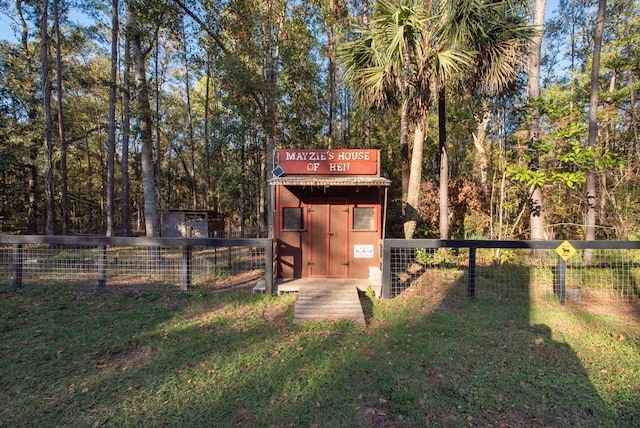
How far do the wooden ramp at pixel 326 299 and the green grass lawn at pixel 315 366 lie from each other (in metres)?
0.22

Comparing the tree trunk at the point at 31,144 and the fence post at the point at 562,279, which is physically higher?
the tree trunk at the point at 31,144

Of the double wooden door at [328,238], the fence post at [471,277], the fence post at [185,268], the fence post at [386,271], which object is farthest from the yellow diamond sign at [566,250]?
the fence post at [185,268]

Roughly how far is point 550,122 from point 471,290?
20.2ft

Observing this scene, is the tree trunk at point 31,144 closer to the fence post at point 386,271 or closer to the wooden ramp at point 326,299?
the wooden ramp at point 326,299

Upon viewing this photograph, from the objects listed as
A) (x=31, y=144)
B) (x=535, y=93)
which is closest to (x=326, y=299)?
(x=535, y=93)

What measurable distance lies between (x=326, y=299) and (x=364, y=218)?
208 centimetres

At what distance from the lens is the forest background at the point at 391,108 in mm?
7125

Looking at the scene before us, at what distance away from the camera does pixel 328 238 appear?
6.73 meters

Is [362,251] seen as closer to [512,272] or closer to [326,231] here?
[326,231]

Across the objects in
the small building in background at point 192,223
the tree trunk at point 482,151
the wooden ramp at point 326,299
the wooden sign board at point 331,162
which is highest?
the tree trunk at point 482,151

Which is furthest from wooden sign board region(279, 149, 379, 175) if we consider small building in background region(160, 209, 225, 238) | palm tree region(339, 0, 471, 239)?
small building in background region(160, 209, 225, 238)

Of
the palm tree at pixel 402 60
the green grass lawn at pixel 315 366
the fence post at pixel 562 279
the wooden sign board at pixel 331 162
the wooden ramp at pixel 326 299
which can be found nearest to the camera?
the green grass lawn at pixel 315 366

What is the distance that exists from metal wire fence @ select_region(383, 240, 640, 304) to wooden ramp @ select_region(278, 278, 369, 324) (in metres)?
0.78

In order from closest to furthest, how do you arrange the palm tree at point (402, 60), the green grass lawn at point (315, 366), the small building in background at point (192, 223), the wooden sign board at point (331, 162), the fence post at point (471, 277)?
the green grass lawn at point (315, 366)
the fence post at point (471, 277)
the palm tree at point (402, 60)
the wooden sign board at point (331, 162)
the small building in background at point (192, 223)
